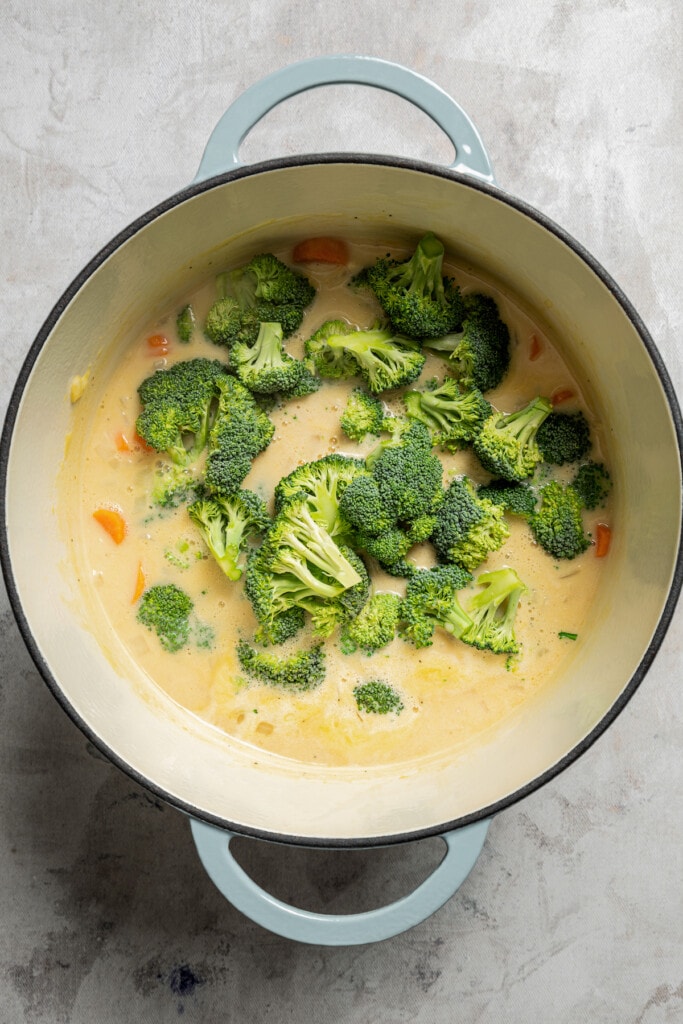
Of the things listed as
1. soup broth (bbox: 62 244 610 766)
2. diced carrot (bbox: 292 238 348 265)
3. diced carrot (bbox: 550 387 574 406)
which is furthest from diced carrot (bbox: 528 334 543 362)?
diced carrot (bbox: 292 238 348 265)

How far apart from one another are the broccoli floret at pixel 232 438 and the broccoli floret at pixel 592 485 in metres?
0.88

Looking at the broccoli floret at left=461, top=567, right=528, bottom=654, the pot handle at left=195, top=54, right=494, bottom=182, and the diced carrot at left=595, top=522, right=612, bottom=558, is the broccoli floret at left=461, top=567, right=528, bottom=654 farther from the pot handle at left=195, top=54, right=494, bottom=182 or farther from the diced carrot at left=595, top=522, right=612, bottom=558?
the pot handle at left=195, top=54, right=494, bottom=182

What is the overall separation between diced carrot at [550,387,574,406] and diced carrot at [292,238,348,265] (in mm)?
692

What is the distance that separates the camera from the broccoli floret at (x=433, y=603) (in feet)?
7.17

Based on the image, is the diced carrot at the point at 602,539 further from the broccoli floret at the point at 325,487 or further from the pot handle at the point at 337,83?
the pot handle at the point at 337,83

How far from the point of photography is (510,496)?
7.22 feet

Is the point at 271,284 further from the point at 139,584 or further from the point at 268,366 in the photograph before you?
the point at 139,584

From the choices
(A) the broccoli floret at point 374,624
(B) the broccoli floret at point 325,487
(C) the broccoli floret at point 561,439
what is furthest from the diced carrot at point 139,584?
(C) the broccoli floret at point 561,439

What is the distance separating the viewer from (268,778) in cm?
223

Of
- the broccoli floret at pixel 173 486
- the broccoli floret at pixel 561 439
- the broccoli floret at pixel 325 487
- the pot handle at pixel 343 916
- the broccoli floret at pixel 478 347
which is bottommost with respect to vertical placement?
the pot handle at pixel 343 916

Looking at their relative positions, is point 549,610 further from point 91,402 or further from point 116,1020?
point 116,1020

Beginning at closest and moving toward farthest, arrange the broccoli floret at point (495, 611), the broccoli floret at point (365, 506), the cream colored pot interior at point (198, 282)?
the cream colored pot interior at point (198, 282), the broccoli floret at point (365, 506), the broccoli floret at point (495, 611)

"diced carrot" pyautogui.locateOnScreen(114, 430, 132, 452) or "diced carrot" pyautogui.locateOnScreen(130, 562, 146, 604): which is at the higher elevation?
"diced carrot" pyautogui.locateOnScreen(114, 430, 132, 452)

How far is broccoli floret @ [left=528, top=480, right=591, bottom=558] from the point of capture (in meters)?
2.21
